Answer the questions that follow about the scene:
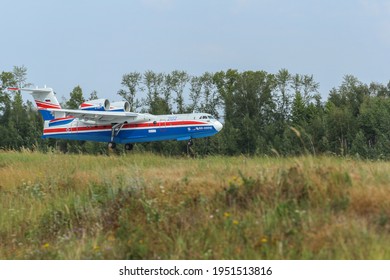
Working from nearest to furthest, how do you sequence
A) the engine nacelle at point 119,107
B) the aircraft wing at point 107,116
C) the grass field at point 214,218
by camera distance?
the grass field at point 214,218 < the aircraft wing at point 107,116 < the engine nacelle at point 119,107

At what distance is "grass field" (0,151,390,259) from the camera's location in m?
5.28

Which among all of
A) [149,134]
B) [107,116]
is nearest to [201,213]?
[149,134]

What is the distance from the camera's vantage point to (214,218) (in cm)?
608

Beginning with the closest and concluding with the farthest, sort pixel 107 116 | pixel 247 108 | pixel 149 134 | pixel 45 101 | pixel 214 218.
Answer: pixel 214 218 < pixel 149 134 < pixel 107 116 < pixel 45 101 < pixel 247 108

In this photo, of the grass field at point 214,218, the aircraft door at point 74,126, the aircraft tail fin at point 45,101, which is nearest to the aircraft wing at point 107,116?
the aircraft door at point 74,126

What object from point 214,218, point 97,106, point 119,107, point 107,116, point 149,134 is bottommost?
point 149,134

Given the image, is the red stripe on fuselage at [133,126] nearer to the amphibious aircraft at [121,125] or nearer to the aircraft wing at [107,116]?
the amphibious aircraft at [121,125]

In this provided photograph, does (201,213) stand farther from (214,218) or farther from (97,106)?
(97,106)

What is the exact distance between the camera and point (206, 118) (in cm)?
3416

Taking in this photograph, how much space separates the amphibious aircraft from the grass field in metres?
24.8

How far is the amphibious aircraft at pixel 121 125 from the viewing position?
34125 millimetres

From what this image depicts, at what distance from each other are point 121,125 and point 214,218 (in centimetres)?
3155

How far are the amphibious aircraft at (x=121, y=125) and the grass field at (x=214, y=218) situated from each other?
24760mm
